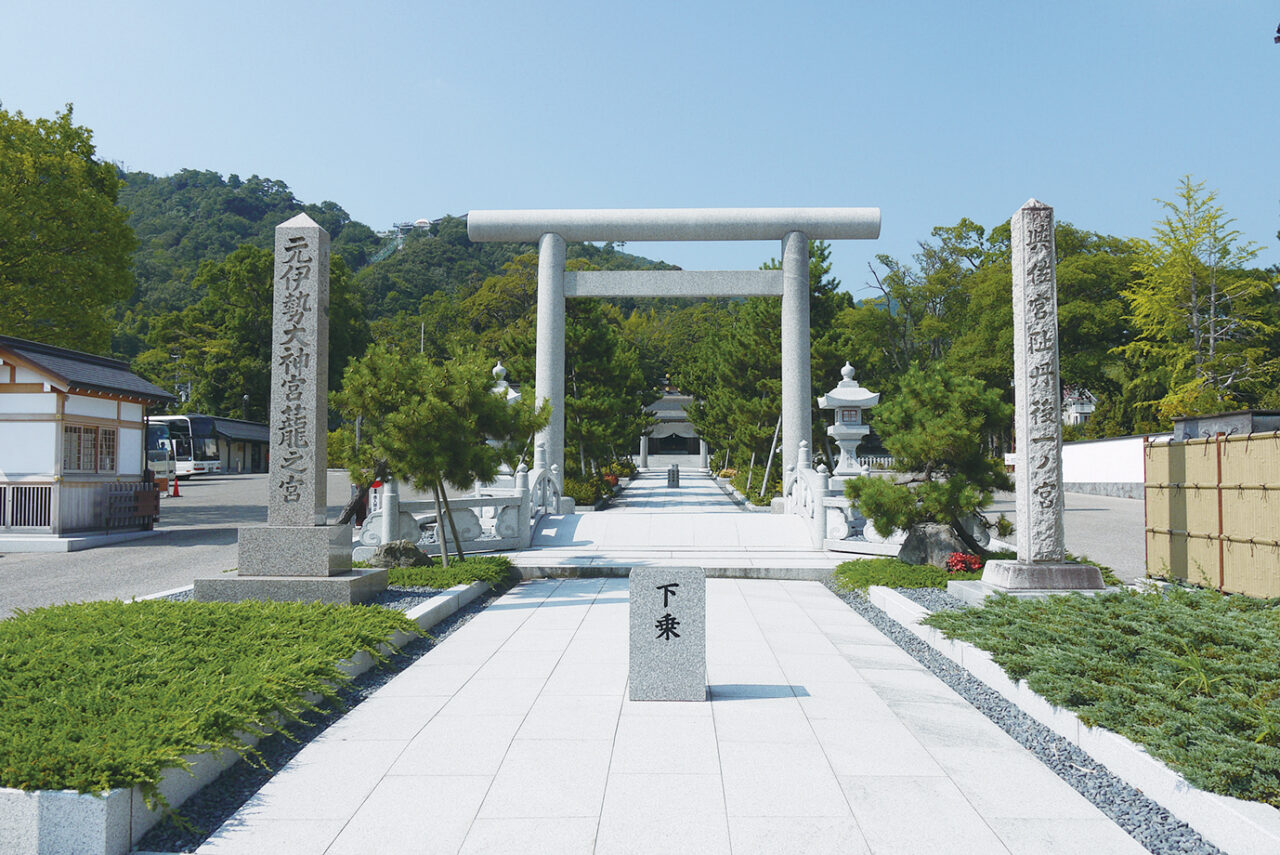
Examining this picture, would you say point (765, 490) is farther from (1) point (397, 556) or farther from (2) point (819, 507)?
(1) point (397, 556)

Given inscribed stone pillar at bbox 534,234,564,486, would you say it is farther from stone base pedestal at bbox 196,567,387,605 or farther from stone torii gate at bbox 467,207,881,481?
stone base pedestal at bbox 196,567,387,605

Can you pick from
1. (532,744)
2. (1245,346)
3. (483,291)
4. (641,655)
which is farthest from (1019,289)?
(483,291)

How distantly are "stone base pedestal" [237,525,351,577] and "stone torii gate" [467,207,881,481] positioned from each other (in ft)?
30.1

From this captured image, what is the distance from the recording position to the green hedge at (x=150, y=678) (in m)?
3.70

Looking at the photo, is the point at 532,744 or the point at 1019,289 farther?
the point at 1019,289

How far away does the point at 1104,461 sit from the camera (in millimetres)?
30688

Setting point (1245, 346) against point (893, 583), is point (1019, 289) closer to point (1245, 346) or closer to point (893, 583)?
point (893, 583)

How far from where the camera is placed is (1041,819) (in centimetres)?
383

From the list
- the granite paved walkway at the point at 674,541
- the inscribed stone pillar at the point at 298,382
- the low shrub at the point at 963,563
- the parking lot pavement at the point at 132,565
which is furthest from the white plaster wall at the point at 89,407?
the low shrub at the point at 963,563

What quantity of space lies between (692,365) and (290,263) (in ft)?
116

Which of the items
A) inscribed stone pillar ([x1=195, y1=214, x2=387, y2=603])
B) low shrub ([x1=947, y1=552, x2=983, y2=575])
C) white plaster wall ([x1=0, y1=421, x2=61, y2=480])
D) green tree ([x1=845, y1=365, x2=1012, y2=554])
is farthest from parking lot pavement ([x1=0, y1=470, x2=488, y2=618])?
low shrub ([x1=947, y1=552, x2=983, y2=575])

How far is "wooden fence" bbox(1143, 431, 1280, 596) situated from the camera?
26.3ft

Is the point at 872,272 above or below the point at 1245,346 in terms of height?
above

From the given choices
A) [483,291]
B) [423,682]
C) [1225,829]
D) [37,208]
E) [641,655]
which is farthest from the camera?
[483,291]
